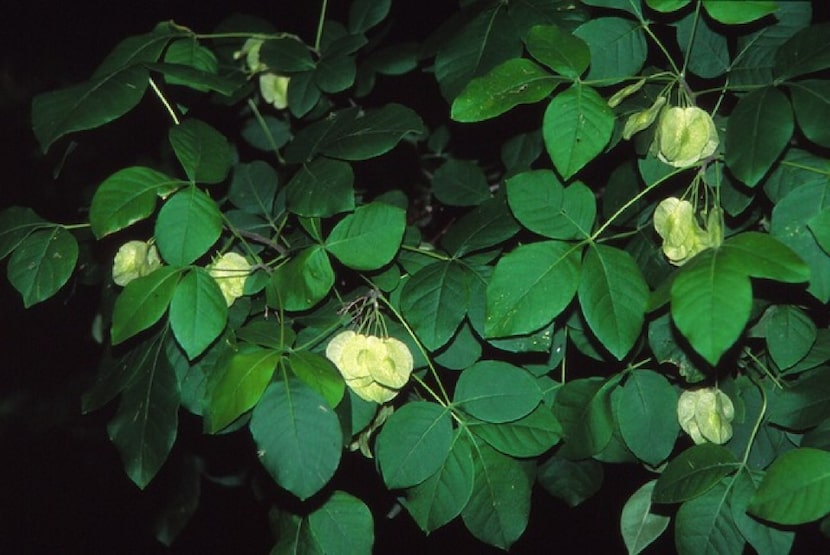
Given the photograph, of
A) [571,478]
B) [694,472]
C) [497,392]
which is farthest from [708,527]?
[497,392]

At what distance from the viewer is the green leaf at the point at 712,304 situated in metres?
0.88

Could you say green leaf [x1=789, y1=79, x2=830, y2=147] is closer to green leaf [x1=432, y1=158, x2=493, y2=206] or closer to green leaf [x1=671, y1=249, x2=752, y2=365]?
green leaf [x1=671, y1=249, x2=752, y2=365]

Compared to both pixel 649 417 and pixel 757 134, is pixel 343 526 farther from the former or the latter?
pixel 757 134

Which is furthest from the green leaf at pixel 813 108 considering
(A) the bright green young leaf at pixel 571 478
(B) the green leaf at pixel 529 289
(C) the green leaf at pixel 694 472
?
(A) the bright green young leaf at pixel 571 478

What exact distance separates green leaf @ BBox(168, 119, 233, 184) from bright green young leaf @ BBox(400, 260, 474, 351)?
315 mm

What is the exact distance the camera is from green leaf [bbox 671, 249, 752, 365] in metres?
0.88

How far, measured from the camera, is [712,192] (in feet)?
3.83

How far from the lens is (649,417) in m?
1.21

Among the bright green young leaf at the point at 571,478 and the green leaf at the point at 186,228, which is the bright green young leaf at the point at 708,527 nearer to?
the bright green young leaf at the point at 571,478

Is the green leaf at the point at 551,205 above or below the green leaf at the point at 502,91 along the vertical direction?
below

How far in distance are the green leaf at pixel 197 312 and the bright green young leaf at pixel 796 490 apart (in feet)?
2.39

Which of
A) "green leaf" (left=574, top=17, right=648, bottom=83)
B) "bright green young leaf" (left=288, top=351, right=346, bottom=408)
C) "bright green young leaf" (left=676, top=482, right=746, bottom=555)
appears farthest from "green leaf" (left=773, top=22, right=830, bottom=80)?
"bright green young leaf" (left=288, top=351, right=346, bottom=408)

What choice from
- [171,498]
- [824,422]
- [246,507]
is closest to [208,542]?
[246,507]

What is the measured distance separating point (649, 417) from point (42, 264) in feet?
3.01
